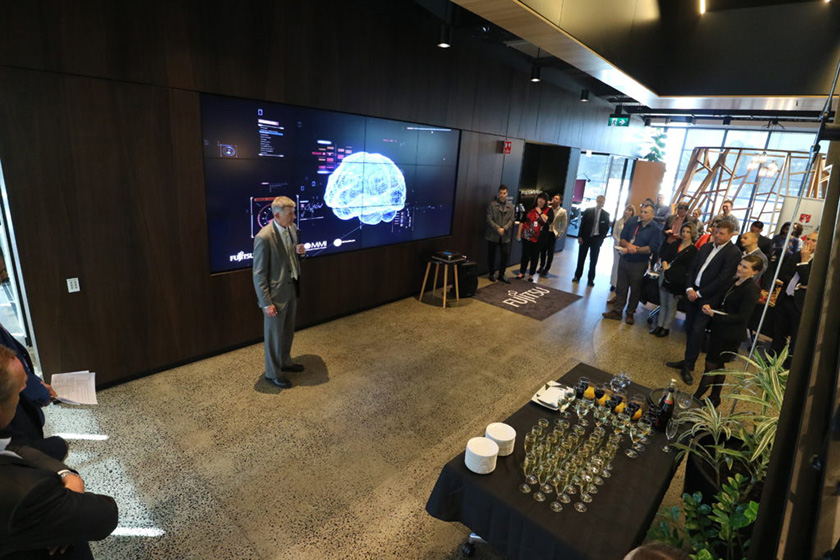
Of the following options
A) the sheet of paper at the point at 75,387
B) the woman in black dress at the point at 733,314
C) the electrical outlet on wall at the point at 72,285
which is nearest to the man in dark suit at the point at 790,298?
the woman in black dress at the point at 733,314

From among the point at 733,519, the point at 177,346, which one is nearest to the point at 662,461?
the point at 733,519

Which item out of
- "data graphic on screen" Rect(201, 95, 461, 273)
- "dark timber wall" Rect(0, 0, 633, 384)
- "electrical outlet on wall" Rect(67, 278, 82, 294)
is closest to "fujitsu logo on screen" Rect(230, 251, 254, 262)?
"data graphic on screen" Rect(201, 95, 461, 273)

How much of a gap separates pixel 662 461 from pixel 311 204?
3836mm

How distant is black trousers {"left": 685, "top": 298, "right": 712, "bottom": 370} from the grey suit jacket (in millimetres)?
3845

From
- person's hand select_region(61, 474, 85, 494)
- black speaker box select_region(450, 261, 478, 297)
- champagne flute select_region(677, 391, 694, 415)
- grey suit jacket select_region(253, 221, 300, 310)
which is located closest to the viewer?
person's hand select_region(61, 474, 85, 494)

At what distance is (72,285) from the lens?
3.20 meters

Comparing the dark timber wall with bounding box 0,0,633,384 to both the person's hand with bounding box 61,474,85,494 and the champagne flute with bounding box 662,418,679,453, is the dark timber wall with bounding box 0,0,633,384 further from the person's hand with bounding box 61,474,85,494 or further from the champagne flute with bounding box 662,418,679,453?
the champagne flute with bounding box 662,418,679,453

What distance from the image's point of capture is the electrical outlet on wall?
10.4 ft

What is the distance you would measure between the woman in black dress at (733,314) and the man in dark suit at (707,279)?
0.16 meters

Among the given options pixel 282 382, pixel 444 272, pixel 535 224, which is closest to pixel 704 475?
pixel 282 382

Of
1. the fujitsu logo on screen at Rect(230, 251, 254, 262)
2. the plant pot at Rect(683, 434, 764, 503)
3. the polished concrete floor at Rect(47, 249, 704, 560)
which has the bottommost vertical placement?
the polished concrete floor at Rect(47, 249, 704, 560)

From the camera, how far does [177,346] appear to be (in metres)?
3.89

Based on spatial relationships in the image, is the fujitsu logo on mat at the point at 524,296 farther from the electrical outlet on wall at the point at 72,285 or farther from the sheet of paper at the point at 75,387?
the sheet of paper at the point at 75,387

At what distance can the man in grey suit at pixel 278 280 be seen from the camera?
3.43 m
